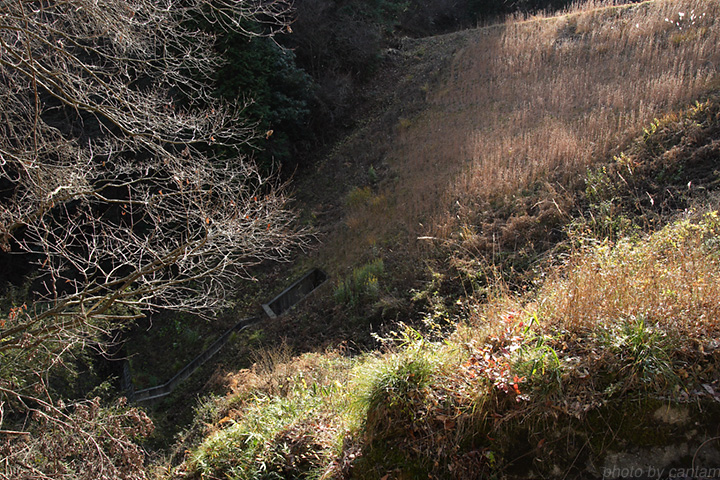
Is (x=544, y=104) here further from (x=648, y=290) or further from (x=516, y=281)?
(x=648, y=290)

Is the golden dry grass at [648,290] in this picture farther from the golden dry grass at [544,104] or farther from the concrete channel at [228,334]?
the concrete channel at [228,334]

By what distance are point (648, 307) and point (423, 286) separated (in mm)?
5675

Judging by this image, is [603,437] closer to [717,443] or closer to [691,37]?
[717,443]

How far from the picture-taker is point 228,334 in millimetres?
12156

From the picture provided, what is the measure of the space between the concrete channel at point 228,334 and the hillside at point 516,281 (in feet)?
2.38

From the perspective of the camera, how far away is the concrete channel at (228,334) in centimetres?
1130

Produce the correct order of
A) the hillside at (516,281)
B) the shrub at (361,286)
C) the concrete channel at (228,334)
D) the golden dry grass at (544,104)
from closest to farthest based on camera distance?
the hillside at (516,281) < the golden dry grass at (544,104) < the shrub at (361,286) < the concrete channel at (228,334)

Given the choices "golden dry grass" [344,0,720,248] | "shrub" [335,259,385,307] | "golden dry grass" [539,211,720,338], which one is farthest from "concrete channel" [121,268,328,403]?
"golden dry grass" [539,211,720,338]

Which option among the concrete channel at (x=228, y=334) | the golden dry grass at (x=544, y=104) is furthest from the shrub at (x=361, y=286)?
the concrete channel at (x=228, y=334)

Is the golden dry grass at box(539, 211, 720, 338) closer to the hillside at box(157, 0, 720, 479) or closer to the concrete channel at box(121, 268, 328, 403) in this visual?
the hillside at box(157, 0, 720, 479)

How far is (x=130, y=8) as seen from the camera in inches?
186

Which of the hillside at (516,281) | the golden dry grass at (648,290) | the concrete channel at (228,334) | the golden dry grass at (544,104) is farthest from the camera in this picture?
the concrete channel at (228,334)

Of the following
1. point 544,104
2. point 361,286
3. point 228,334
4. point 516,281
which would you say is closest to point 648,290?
point 516,281

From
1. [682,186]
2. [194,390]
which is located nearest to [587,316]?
[682,186]
